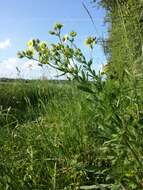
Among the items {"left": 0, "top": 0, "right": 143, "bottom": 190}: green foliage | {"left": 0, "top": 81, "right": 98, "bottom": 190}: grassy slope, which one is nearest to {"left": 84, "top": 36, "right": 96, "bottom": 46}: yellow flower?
{"left": 0, "top": 0, "right": 143, "bottom": 190}: green foliage

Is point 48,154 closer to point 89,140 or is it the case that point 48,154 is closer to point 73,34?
point 89,140

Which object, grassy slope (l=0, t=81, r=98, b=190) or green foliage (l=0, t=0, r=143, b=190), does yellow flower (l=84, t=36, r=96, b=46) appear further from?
grassy slope (l=0, t=81, r=98, b=190)

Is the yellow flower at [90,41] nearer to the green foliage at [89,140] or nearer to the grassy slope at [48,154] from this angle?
the green foliage at [89,140]

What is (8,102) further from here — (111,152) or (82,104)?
(111,152)

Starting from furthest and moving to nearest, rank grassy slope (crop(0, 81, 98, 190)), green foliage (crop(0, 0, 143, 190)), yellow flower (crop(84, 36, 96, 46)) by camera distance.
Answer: yellow flower (crop(84, 36, 96, 46))
grassy slope (crop(0, 81, 98, 190))
green foliage (crop(0, 0, 143, 190))

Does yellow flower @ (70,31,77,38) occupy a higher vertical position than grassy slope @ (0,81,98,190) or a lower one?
higher

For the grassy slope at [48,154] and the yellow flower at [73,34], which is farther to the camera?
the yellow flower at [73,34]

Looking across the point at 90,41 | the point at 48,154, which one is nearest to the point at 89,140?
the point at 48,154

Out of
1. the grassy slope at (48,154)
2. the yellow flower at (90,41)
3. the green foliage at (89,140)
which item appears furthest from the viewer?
the yellow flower at (90,41)

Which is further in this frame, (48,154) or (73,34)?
(73,34)

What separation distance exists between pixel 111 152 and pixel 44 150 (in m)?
0.56

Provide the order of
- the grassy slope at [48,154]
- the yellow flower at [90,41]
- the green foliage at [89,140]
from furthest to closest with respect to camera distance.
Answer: the yellow flower at [90,41], the grassy slope at [48,154], the green foliage at [89,140]

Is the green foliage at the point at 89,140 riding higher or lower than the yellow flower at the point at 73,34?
lower

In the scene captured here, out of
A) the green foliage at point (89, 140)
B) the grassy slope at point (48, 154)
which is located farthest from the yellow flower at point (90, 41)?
the grassy slope at point (48, 154)
